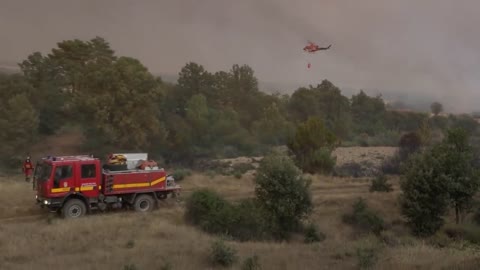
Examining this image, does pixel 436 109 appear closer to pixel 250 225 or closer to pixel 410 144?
pixel 410 144

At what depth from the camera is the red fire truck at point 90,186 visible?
19.8m

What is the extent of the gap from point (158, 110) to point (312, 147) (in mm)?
14955

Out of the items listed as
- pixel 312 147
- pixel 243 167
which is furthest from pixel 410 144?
pixel 243 167

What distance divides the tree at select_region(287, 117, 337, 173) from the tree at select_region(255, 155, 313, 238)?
1499 cm

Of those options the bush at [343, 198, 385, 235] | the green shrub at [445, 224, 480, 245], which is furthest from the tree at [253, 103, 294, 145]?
the green shrub at [445, 224, 480, 245]

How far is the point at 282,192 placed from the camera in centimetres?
2138

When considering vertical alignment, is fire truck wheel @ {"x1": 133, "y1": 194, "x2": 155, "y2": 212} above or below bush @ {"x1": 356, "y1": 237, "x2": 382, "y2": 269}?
above

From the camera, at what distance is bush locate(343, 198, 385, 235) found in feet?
80.9

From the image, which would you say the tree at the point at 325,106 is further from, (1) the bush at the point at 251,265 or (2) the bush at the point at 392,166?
(1) the bush at the point at 251,265

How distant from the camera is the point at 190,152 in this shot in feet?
164

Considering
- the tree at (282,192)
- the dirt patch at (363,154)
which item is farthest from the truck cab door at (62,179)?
the dirt patch at (363,154)

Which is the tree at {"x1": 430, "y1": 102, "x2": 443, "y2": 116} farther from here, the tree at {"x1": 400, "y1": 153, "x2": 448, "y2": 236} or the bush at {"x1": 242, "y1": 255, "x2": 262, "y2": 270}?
the bush at {"x1": 242, "y1": 255, "x2": 262, "y2": 270}

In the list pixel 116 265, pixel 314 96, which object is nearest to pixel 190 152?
pixel 314 96

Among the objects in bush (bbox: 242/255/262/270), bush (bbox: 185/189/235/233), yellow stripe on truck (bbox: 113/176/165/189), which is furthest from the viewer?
bush (bbox: 185/189/235/233)
